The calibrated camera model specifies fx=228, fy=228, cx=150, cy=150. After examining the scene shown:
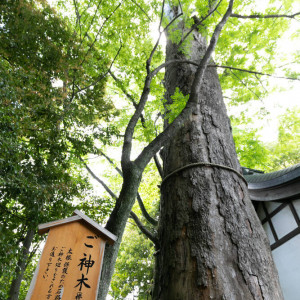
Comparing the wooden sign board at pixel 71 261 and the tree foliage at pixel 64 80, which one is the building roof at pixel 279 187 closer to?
the tree foliage at pixel 64 80

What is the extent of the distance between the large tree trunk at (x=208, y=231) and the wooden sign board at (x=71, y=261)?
60 cm

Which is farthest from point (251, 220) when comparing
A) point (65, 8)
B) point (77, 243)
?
point (65, 8)

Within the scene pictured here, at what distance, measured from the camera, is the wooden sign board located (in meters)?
1.72

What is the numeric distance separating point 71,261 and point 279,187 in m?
4.34

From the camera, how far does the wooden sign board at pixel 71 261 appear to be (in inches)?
67.8

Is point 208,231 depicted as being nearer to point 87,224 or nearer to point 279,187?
point 87,224

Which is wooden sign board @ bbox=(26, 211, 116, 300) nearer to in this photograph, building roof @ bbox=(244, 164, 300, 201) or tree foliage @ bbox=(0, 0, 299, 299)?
tree foliage @ bbox=(0, 0, 299, 299)

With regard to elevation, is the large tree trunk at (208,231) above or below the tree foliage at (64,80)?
below

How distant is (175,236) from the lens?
2.11m

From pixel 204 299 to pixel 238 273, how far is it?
1.08 ft

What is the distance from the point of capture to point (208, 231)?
1964 mm

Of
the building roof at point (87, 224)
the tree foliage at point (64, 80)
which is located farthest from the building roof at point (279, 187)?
the building roof at point (87, 224)

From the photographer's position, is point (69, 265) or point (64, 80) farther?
point (64, 80)

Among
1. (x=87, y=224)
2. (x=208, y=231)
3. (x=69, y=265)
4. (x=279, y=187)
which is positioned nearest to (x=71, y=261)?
(x=69, y=265)
